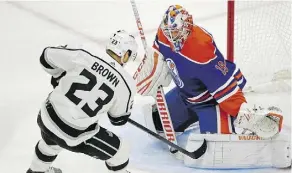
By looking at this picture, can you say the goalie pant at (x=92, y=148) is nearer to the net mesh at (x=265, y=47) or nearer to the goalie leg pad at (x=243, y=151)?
the goalie leg pad at (x=243, y=151)

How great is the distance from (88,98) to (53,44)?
5.40 ft

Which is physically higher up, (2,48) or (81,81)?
(81,81)

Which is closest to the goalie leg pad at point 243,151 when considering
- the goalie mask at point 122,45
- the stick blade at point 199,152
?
the stick blade at point 199,152

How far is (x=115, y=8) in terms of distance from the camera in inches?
156

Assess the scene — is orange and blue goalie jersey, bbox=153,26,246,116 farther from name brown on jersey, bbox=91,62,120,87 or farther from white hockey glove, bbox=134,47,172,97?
name brown on jersey, bbox=91,62,120,87

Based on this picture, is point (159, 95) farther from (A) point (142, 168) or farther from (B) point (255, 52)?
(B) point (255, 52)

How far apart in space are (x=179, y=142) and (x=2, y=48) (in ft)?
4.54

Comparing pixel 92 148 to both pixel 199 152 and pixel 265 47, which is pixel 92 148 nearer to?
pixel 199 152

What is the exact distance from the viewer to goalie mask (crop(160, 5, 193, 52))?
2.17 meters

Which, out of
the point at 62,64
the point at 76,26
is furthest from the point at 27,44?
the point at 62,64

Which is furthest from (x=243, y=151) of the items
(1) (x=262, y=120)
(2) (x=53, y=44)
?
(2) (x=53, y=44)

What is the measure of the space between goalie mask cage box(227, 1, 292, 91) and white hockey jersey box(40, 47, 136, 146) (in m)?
1.02

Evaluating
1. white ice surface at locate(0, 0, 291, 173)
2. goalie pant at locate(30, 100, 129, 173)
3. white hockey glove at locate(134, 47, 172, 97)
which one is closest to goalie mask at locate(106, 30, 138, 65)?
white ice surface at locate(0, 0, 291, 173)

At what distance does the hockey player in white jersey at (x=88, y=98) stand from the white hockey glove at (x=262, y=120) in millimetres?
505
